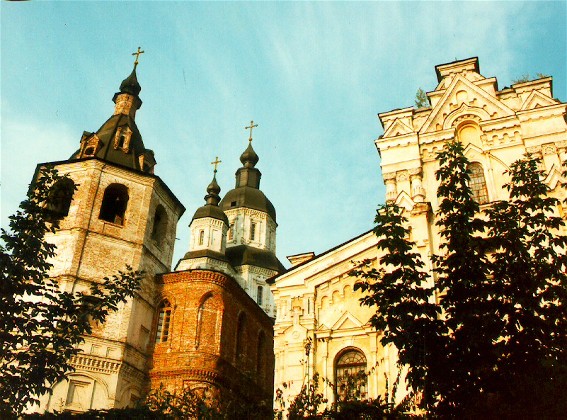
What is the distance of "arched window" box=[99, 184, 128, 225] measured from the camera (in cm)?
2689

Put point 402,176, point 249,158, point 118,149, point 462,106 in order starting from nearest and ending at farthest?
point 402,176 < point 462,106 < point 118,149 < point 249,158

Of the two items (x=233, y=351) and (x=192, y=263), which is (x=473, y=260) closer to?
(x=233, y=351)

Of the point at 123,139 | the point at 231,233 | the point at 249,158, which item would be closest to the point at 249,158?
the point at 249,158

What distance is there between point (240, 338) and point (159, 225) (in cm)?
637

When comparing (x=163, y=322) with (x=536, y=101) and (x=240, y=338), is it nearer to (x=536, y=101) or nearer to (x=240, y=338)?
(x=240, y=338)

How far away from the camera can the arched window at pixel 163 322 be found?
2591cm

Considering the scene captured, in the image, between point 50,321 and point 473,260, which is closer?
point 473,260

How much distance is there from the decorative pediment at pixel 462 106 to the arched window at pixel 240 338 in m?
13.2

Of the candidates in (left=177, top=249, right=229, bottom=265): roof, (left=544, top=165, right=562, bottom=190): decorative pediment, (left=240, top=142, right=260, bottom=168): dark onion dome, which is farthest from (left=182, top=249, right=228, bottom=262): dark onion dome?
(left=544, top=165, right=562, bottom=190): decorative pediment

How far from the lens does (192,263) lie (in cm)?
3519

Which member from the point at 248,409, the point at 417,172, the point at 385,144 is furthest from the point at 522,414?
the point at 385,144

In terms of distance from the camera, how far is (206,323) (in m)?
25.9

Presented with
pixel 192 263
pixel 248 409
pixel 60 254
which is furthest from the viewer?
pixel 192 263

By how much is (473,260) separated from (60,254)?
18447mm
